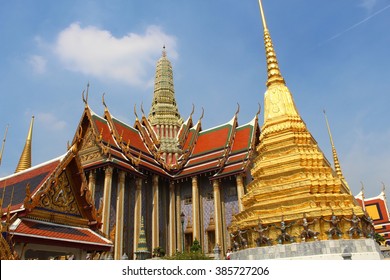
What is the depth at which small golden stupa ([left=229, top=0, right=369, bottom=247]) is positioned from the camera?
11.2 m

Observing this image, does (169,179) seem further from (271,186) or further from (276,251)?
(276,251)

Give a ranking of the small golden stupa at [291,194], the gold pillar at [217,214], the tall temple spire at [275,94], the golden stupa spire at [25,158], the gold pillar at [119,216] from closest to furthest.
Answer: the small golden stupa at [291,194]
the tall temple spire at [275,94]
the gold pillar at [119,216]
the gold pillar at [217,214]
the golden stupa spire at [25,158]

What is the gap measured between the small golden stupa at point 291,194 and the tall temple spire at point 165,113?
38.0ft

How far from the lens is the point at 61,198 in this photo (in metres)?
6.46

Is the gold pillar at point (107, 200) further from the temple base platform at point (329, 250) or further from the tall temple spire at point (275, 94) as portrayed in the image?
the temple base platform at point (329, 250)

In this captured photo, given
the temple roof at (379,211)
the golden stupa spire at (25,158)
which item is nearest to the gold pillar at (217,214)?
the golden stupa spire at (25,158)

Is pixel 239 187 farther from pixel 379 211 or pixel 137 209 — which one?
pixel 379 211

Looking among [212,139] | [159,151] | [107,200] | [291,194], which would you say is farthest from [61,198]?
[212,139]

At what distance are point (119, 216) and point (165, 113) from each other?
12138 mm

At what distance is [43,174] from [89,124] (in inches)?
635

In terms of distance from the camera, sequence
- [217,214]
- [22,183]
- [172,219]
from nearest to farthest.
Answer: [22,183], [217,214], [172,219]

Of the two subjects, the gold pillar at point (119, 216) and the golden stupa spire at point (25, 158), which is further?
the golden stupa spire at point (25, 158)

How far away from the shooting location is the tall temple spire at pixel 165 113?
2627 cm

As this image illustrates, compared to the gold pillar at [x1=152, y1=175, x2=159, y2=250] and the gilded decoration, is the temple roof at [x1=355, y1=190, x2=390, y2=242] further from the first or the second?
the gilded decoration
